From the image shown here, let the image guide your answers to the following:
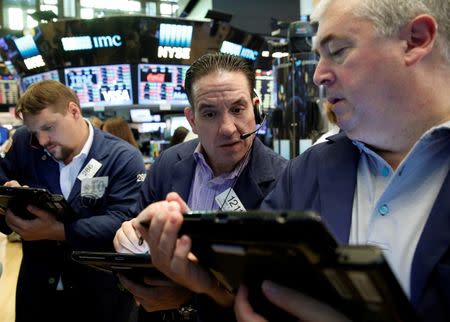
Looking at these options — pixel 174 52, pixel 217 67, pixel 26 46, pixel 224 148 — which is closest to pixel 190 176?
pixel 224 148

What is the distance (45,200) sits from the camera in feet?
6.28

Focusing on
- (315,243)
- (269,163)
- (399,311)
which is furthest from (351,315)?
(269,163)

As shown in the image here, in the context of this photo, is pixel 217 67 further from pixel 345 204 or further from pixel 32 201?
pixel 32 201

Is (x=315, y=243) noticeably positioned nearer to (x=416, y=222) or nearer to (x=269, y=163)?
(x=416, y=222)

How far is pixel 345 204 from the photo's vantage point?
1107 mm

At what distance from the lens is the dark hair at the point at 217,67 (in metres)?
1.71

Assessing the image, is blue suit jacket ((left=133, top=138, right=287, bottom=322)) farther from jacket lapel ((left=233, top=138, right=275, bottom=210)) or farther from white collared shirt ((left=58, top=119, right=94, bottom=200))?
white collared shirt ((left=58, top=119, right=94, bottom=200))

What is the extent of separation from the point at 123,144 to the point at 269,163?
111cm

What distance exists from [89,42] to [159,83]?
1.21 meters

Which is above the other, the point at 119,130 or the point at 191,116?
the point at 191,116

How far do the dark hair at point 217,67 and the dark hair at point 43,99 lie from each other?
99 cm

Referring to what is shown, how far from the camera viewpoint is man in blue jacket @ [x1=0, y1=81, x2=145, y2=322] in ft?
7.27

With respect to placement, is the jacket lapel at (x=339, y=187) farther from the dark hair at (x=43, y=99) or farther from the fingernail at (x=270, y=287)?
the dark hair at (x=43, y=99)

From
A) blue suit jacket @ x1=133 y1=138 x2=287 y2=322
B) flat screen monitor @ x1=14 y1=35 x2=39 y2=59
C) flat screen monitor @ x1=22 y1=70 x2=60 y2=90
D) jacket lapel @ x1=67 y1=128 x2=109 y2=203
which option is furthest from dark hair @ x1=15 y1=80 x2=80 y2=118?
Result: flat screen monitor @ x1=14 y1=35 x2=39 y2=59
